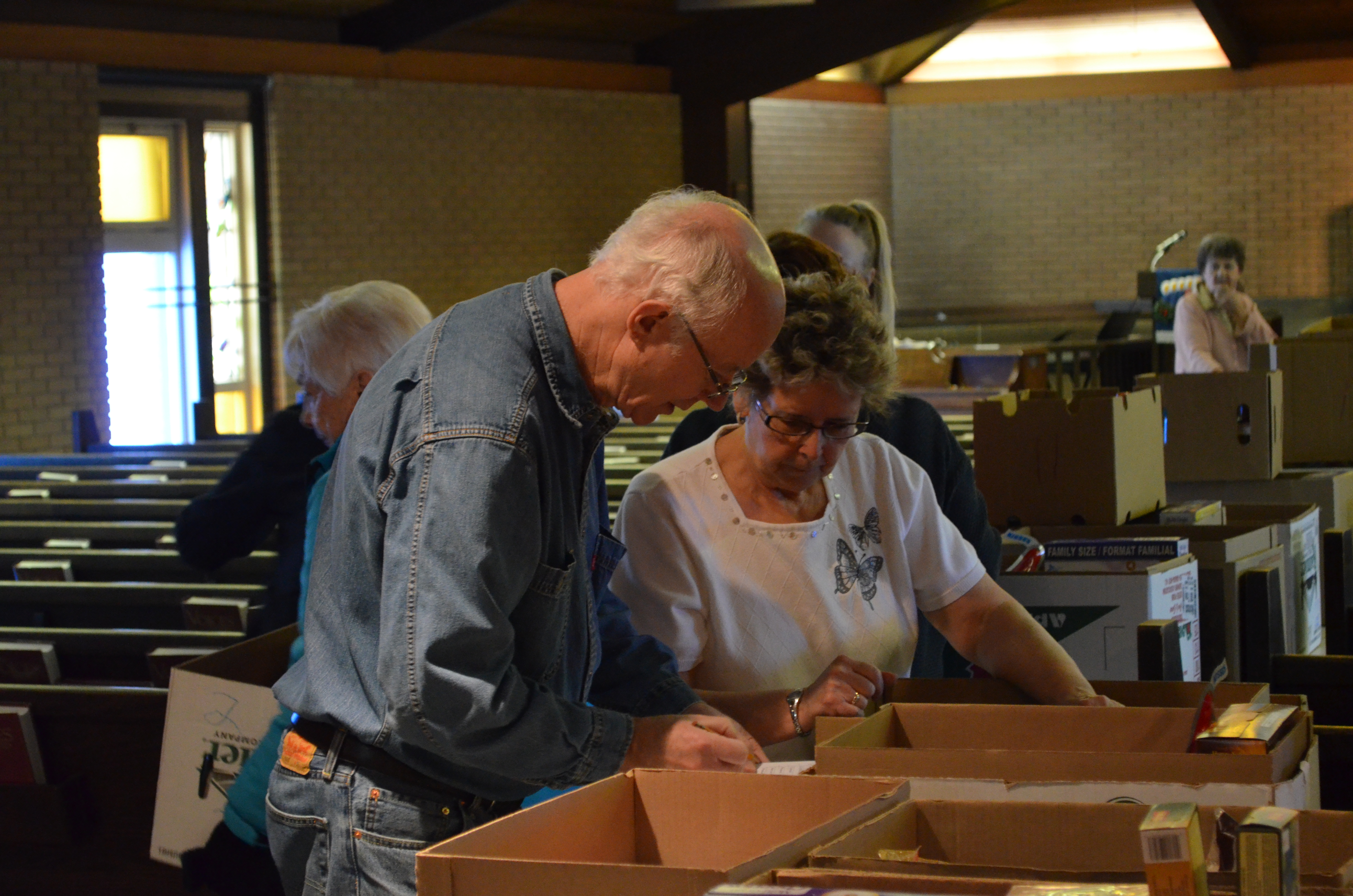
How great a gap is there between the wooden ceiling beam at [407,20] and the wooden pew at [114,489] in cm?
551

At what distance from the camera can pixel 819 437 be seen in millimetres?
2061

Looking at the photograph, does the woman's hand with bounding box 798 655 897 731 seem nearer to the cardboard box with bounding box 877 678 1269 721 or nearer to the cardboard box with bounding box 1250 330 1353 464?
the cardboard box with bounding box 877 678 1269 721

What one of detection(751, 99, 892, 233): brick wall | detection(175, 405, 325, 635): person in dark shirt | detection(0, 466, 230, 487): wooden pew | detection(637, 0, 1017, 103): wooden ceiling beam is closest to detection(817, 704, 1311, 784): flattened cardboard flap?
detection(175, 405, 325, 635): person in dark shirt

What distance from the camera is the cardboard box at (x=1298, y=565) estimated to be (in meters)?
2.87

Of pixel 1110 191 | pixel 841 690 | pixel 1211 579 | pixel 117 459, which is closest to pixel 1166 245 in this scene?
pixel 1110 191

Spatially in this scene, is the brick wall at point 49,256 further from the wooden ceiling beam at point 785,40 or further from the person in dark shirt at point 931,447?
the person in dark shirt at point 931,447

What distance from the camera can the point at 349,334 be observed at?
93.5 inches

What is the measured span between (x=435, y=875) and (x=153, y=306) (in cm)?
1020

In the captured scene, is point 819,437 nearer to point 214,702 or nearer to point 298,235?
point 214,702

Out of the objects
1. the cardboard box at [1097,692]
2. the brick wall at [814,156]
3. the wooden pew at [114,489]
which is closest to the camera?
the cardboard box at [1097,692]

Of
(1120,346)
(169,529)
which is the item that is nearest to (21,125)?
(169,529)

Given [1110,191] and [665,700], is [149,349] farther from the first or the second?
[1110,191]

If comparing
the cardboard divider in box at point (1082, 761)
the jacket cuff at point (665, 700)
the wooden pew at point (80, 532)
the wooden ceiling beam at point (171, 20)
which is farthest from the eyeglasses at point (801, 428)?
the wooden ceiling beam at point (171, 20)

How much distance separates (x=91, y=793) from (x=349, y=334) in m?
1.15
